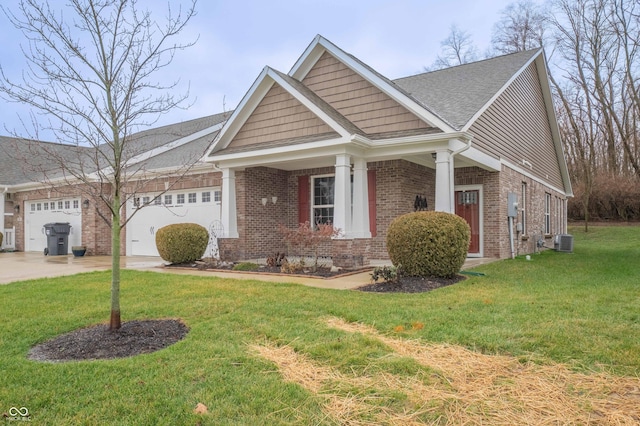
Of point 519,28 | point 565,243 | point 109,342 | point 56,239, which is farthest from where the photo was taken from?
point 519,28

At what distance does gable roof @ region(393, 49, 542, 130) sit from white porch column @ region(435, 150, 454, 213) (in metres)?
0.72

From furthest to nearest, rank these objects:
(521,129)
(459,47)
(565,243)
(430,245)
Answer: (459,47)
(565,243)
(521,129)
(430,245)

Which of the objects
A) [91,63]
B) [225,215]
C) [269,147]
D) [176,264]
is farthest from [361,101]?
[91,63]

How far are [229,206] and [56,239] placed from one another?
8647 mm

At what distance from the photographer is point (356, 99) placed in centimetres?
1113

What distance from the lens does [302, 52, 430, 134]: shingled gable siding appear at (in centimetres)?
1035

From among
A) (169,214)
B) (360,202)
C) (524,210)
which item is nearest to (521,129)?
(524,210)

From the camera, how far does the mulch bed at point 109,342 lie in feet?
13.5

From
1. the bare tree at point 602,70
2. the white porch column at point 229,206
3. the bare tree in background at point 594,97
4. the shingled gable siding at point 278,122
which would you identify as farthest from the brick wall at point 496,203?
the bare tree in background at point 594,97

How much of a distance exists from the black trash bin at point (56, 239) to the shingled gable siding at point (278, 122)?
906 centimetres

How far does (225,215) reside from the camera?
39.8 feet

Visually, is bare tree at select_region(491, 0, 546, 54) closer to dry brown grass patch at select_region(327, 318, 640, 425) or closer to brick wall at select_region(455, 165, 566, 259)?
brick wall at select_region(455, 165, 566, 259)

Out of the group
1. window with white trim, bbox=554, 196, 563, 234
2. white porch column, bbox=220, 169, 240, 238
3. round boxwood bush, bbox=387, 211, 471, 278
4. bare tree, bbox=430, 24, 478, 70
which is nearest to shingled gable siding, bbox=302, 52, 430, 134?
round boxwood bush, bbox=387, 211, 471, 278

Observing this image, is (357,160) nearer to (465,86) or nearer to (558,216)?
(465,86)
